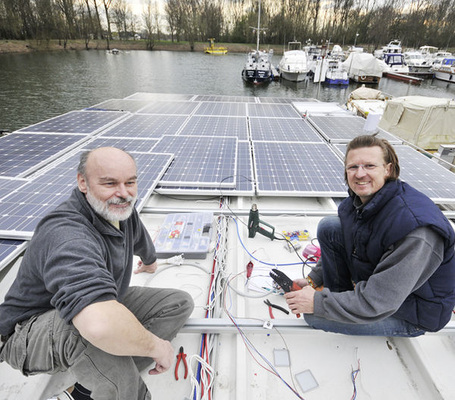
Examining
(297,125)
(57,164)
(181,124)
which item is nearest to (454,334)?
(57,164)

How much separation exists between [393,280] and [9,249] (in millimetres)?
3702

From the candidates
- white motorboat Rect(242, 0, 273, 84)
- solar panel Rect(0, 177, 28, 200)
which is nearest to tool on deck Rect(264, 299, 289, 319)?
solar panel Rect(0, 177, 28, 200)

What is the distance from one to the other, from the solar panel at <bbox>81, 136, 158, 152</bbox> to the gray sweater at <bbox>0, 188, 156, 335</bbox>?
4.15m

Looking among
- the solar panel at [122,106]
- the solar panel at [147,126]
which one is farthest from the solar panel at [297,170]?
the solar panel at [122,106]

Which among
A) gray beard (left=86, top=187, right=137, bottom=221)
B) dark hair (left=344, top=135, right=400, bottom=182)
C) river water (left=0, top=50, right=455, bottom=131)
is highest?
dark hair (left=344, top=135, right=400, bottom=182)

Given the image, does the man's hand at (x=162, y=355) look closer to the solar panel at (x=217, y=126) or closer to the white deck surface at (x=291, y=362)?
the white deck surface at (x=291, y=362)

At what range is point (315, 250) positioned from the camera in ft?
10.4

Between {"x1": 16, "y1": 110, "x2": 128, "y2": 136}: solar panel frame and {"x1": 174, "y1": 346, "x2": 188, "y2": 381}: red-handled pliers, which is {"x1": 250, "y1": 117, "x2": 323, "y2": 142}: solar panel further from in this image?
{"x1": 174, "y1": 346, "x2": 188, "y2": 381}: red-handled pliers

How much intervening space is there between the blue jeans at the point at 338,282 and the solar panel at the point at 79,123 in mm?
6386

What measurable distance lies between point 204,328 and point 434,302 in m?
1.73

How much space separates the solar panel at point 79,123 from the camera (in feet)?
21.6

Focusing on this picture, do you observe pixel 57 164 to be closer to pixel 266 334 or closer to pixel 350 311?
pixel 266 334

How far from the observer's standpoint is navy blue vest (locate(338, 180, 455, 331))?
155 centimetres

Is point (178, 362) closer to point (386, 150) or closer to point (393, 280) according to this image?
point (393, 280)
